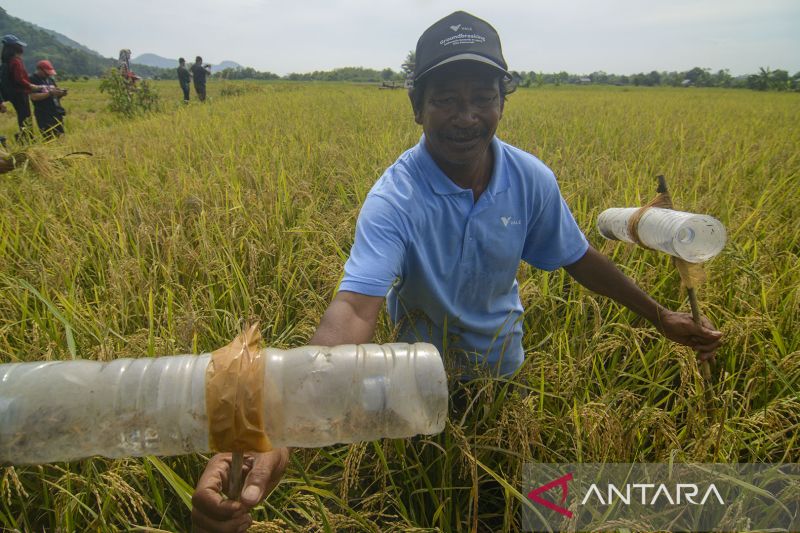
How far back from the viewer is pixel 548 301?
2016 millimetres

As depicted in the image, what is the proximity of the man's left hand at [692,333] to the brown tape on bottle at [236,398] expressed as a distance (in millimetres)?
1304

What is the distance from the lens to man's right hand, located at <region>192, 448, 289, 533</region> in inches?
27.0

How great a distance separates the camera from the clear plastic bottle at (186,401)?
A: 1.83 ft

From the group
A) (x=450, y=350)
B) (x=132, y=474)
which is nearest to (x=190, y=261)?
(x=132, y=474)

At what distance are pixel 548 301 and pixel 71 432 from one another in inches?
73.2

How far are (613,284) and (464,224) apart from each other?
0.60m

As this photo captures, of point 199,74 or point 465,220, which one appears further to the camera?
point 199,74

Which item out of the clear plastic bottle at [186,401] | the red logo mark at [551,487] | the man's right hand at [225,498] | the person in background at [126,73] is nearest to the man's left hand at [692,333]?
the red logo mark at [551,487]

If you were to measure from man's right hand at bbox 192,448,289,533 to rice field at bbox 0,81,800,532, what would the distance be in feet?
0.83

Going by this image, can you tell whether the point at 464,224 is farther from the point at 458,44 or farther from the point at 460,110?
the point at 458,44

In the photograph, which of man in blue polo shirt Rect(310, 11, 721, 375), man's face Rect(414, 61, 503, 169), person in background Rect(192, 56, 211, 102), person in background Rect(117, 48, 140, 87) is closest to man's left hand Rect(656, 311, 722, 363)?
man in blue polo shirt Rect(310, 11, 721, 375)

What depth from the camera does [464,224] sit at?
1.37 meters

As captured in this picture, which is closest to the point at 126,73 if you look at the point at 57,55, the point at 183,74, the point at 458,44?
the point at 183,74

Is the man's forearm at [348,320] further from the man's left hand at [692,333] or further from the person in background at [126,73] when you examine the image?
the person in background at [126,73]
